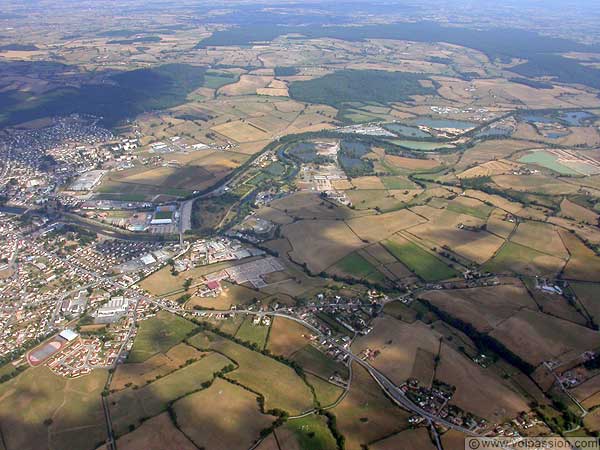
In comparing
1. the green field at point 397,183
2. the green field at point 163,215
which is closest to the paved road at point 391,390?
the green field at point 163,215

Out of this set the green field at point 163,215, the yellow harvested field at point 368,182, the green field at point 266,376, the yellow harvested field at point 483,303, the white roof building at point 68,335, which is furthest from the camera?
the yellow harvested field at point 368,182

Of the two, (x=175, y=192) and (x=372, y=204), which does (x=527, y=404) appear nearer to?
(x=372, y=204)

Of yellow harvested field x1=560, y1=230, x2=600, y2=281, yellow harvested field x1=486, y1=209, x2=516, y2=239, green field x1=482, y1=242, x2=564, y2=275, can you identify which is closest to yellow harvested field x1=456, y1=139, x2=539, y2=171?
yellow harvested field x1=486, y1=209, x2=516, y2=239

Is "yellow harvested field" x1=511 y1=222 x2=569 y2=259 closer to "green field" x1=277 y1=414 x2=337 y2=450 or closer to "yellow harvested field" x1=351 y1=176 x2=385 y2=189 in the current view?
"yellow harvested field" x1=351 y1=176 x2=385 y2=189

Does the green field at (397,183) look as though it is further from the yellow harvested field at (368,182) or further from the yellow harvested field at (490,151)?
the yellow harvested field at (490,151)

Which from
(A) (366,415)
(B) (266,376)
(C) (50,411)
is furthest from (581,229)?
(C) (50,411)

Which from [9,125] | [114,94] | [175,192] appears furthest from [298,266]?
[114,94]

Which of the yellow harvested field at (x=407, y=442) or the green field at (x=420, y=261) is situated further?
the green field at (x=420, y=261)
